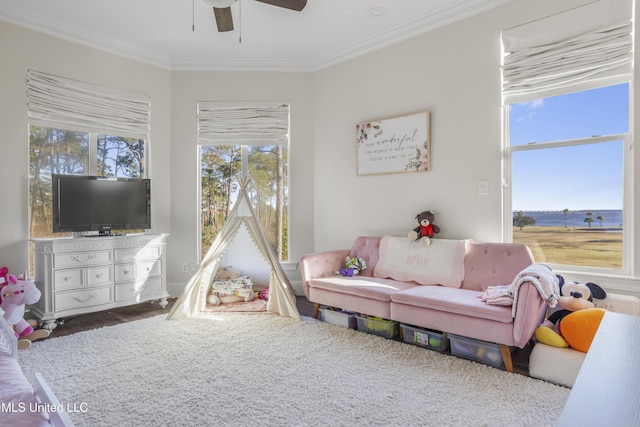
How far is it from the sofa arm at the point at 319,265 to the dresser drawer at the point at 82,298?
1938mm

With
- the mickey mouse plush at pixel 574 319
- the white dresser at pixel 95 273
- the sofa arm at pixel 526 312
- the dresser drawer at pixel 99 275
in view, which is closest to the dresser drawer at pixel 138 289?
the white dresser at pixel 95 273

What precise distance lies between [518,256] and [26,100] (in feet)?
15.1

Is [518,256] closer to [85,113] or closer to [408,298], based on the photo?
[408,298]

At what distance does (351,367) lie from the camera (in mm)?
2492

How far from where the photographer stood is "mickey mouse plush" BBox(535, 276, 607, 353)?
220 centimetres

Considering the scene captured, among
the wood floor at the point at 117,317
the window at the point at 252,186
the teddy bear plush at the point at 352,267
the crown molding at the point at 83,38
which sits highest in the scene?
the crown molding at the point at 83,38

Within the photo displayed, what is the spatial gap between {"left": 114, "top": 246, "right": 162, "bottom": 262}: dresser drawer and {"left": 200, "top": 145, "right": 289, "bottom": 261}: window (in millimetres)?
713

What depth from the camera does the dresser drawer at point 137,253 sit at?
3756 millimetres

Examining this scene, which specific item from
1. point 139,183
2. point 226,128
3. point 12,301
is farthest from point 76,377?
point 226,128

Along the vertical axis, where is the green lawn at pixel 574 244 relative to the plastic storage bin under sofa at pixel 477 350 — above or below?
above

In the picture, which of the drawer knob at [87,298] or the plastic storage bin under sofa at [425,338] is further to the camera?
the drawer knob at [87,298]

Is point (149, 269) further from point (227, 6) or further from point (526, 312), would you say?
point (526, 312)

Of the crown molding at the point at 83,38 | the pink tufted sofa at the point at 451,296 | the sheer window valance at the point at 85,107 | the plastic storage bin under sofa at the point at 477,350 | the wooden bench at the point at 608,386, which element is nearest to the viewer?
the wooden bench at the point at 608,386

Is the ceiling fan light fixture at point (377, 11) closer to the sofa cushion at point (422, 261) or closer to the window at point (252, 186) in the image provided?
the window at point (252, 186)
